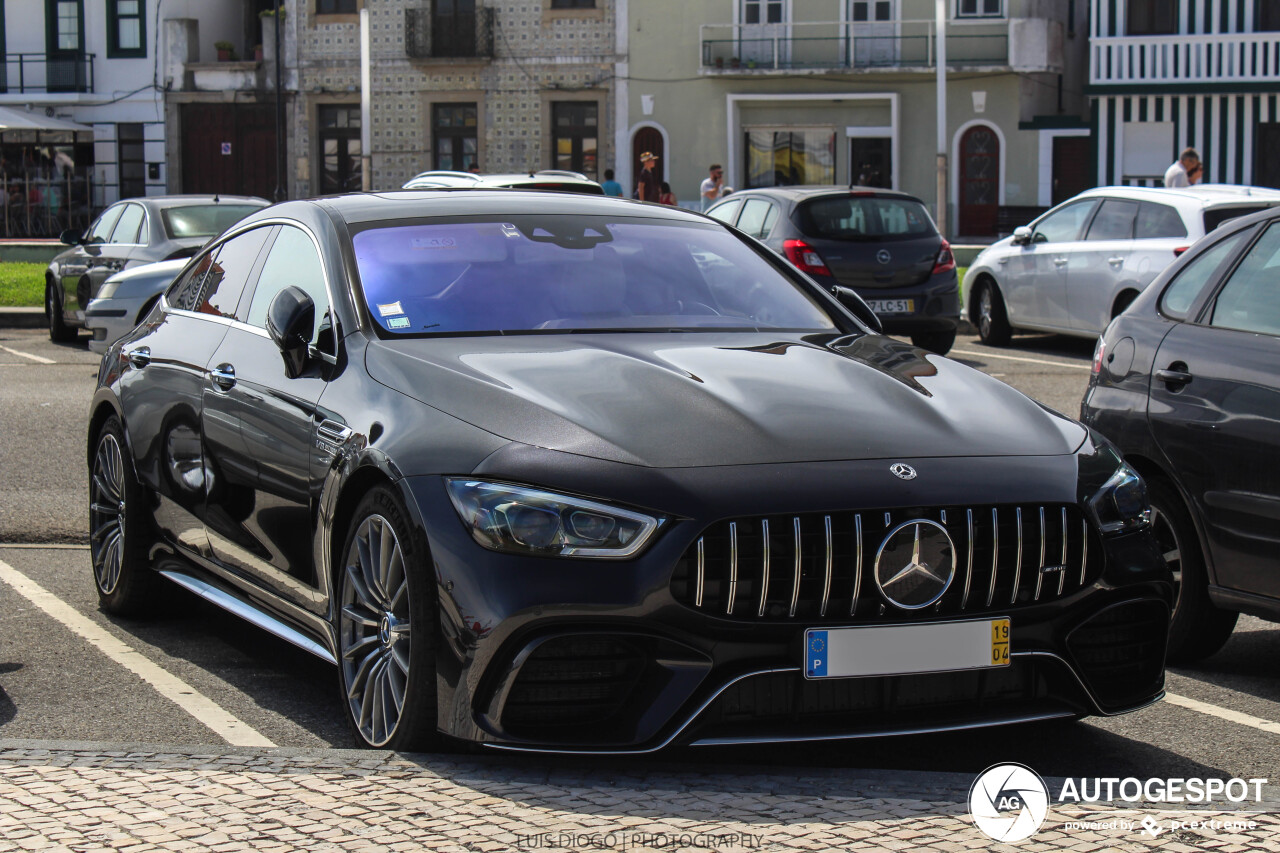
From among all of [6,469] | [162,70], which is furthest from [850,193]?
[162,70]

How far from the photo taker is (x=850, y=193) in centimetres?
1628

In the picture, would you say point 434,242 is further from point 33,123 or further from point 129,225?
point 33,123

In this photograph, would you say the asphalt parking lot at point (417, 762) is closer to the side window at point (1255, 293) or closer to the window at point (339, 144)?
the side window at point (1255, 293)

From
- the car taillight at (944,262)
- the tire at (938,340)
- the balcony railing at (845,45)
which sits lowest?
the tire at (938,340)

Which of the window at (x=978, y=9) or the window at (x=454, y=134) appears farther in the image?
the window at (x=454, y=134)

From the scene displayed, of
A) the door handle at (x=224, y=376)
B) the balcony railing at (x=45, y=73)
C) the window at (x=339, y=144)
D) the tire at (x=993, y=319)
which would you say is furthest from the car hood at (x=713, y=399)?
the balcony railing at (x=45, y=73)

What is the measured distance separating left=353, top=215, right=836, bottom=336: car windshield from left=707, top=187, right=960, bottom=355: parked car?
10.3m

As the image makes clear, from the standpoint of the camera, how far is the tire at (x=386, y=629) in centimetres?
392

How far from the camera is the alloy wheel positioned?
4059 mm

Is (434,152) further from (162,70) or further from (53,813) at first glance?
(53,813)

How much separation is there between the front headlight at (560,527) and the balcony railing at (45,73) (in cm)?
4625

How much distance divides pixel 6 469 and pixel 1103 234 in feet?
33.7

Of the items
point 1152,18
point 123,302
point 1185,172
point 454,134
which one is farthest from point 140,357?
point 454,134

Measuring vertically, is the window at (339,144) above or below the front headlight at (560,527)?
above
